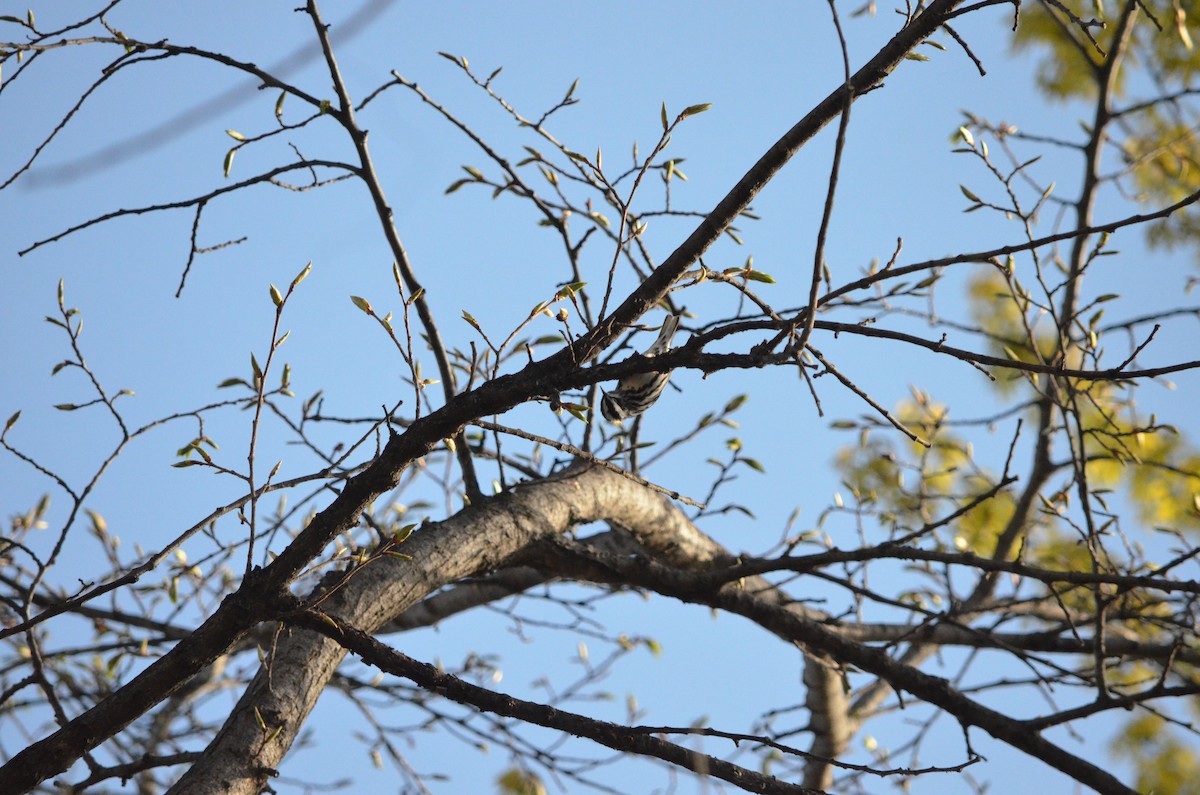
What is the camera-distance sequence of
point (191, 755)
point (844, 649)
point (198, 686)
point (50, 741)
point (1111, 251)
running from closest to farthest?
point (50, 741) < point (191, 755) < point (1111, 251) < point (844, 649) < point (198, 686)

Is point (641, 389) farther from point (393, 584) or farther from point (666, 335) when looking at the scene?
point (393, 584)

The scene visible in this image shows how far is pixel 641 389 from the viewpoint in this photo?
131 centimetres

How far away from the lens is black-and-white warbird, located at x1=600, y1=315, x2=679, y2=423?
1.29m

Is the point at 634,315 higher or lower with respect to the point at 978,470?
lower

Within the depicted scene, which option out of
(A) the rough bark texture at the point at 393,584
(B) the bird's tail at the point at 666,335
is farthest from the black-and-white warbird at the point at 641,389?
(A) the rough bark texture at the point at 393,584

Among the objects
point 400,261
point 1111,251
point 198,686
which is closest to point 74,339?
point 400,261

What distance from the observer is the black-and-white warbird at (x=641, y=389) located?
129 cm

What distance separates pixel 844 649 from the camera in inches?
73.7

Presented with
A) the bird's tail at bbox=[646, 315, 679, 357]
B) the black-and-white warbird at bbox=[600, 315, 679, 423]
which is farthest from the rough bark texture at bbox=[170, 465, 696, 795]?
the bird's tail at bbox=[646, 315, 679, 357]

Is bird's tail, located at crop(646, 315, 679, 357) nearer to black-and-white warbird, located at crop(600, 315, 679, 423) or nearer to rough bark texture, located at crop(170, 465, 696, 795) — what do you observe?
black-and-white warbird, located at crop(600, 315, 679, 423)

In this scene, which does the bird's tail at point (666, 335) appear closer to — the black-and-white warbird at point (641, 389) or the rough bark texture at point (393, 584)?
the black-and-white warbird at point (641, 389)

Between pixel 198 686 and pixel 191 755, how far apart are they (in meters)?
1.33

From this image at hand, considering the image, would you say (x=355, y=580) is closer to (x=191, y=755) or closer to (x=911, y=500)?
(x=191, y=755)

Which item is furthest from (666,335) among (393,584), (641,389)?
(393,584)
